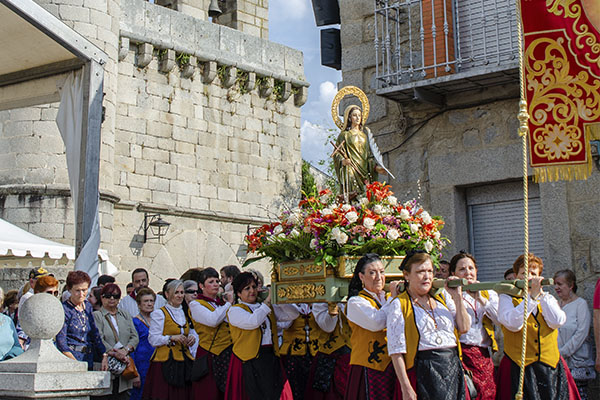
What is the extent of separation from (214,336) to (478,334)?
2.41 meters

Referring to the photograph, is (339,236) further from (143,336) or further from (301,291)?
(143,336)

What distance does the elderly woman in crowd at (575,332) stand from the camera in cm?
700

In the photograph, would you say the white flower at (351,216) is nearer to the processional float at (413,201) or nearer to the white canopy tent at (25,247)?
the processional float at (413,201)

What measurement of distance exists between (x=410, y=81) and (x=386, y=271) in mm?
3606

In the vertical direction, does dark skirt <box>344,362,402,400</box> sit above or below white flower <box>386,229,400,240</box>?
below

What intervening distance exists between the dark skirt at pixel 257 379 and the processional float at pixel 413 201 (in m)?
0.66

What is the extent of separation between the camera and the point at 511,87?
26.6 feet

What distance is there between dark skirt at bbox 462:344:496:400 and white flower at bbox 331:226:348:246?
1255mm

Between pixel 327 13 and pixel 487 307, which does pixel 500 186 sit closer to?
pixel 487 307

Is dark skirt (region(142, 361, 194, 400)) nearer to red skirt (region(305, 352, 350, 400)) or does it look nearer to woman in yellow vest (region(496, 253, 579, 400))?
red skirt (region(305, 352, 350, 400))

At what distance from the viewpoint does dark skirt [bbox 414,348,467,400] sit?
4.60 metres

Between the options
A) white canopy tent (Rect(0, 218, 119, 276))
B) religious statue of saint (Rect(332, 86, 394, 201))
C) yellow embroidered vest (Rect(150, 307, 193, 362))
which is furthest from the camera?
white canopy tent (Rect(0, 218, 119, 276))

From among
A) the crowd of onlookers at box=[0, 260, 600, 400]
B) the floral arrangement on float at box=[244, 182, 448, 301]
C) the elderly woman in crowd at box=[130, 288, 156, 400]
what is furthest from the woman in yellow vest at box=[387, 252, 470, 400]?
the elderly woman in crowd at box=[130, 288, 156, 400]

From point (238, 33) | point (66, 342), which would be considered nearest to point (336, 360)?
point (66, 342)
